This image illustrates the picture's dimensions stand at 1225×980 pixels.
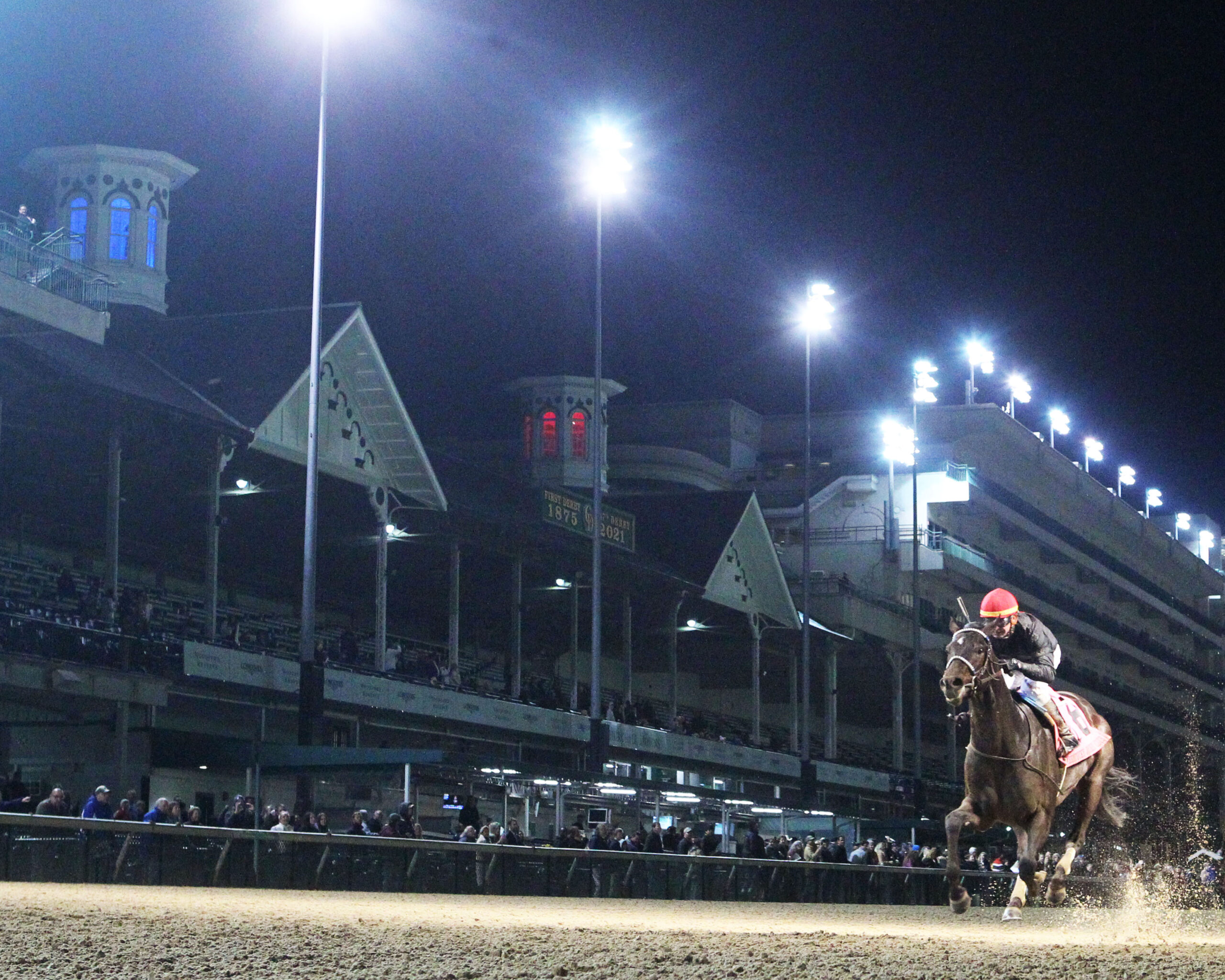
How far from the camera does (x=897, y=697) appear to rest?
60688mm

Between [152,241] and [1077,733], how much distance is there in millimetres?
30490

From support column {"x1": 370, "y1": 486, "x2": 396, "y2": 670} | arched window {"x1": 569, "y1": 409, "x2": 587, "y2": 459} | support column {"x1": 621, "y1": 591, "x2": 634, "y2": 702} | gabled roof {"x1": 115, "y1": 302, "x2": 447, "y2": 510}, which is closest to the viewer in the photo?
gabled roof {"x1": 115, "y1": 302, "x2": 447, "y2": 510}

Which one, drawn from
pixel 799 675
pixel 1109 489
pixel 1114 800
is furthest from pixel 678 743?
pixel 1109 489

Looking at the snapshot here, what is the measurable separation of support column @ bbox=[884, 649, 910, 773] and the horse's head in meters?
45.6

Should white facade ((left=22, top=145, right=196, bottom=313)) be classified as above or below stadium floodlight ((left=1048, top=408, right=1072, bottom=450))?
below

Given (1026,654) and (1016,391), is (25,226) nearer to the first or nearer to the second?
(1026,654)

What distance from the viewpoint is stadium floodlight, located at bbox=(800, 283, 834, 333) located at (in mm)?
44469

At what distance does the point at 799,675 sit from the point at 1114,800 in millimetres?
44926

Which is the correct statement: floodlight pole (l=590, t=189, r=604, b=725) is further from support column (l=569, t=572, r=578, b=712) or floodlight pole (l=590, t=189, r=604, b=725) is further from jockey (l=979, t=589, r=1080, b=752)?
jockey (l=979, t=589, r=1080, b=752)

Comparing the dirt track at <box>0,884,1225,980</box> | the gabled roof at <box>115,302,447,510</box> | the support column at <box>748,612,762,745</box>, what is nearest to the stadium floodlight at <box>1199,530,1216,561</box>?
the support column at <box>748,612,762,745</box>

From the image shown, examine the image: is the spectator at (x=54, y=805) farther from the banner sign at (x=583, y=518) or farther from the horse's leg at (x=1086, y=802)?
the banner sign at (x=583, y=518)

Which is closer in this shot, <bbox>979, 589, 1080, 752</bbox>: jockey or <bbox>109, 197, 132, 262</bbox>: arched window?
<bbox>979, 589, 1080, 752</bbox>: jockey

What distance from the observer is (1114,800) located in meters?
16.3

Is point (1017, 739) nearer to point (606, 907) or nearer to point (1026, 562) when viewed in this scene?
point (606, 907)
